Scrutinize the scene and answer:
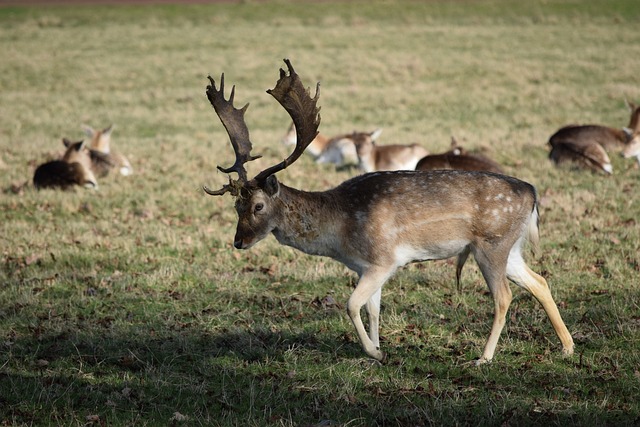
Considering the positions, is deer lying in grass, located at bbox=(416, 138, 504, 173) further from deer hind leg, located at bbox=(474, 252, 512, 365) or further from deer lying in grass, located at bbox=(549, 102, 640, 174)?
deer hind leg, located at bbox=(474, 252, 512, 365)

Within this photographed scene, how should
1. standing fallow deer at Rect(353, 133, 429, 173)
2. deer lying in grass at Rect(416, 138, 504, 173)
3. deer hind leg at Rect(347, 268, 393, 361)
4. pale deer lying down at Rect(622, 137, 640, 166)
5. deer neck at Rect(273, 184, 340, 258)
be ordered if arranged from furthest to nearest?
1. standing fallow deer at Rect(353, 133, 429, 173)
2. pale deer lying down at Rect(622, 137, 640, 166)
3. deer lying in grass at Rect(416, 138, 504, 173)
4. deer neck at Rect(273, 184, 340, 258)
5. deer hind leg at Rect(347, 268, 393, 361)

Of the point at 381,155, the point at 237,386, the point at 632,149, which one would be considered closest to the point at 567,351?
the point at 237,386

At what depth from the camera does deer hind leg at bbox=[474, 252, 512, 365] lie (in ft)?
21.1

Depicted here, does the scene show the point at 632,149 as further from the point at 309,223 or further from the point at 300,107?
the point at 309,223

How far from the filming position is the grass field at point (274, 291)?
A: 227 inches

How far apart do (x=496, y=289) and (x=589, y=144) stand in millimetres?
7955

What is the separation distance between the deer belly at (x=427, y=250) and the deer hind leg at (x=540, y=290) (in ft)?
1.47

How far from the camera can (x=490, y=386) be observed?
5.91 meters

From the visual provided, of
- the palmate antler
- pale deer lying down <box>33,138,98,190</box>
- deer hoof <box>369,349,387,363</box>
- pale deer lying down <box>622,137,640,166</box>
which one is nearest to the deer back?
the palmate antler

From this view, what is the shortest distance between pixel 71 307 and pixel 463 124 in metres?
12.4

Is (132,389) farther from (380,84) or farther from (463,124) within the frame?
(380,84)

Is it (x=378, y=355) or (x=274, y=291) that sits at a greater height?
(x=378, y=355)

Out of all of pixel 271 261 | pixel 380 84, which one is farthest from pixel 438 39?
pixel 271 261

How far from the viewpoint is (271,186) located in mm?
6461
